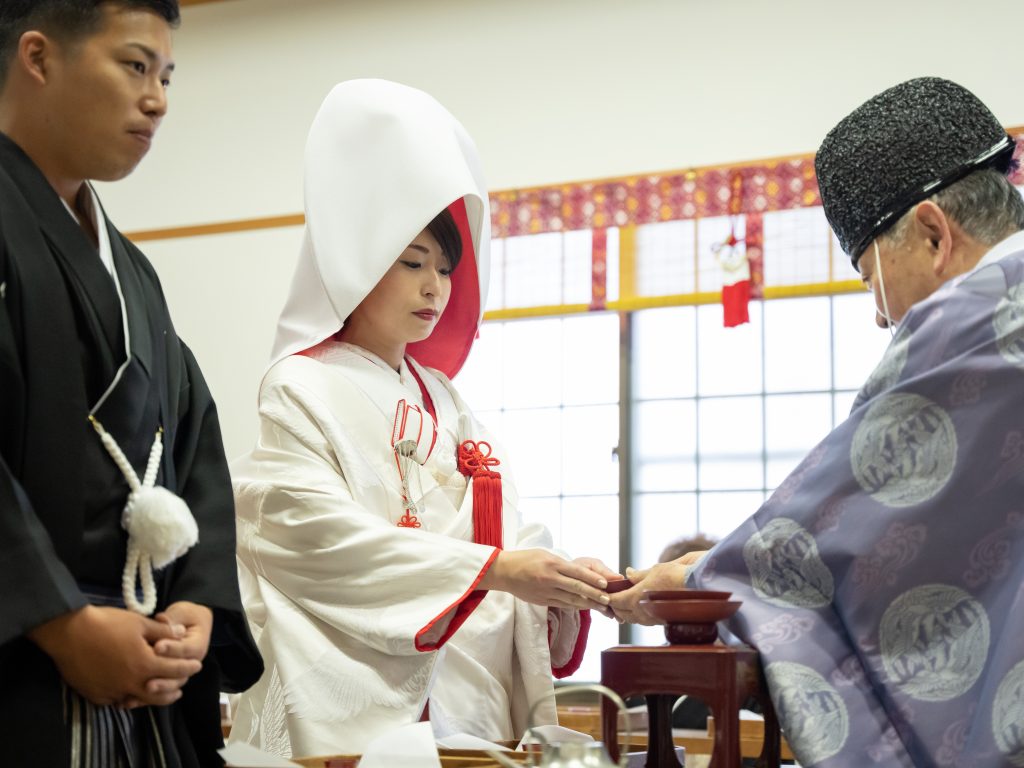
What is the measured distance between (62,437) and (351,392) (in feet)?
3.17

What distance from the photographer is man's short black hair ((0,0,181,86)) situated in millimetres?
1739

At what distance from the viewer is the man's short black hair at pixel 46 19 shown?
1739 mm

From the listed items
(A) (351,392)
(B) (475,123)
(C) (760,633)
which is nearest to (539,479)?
(B) (475,123)

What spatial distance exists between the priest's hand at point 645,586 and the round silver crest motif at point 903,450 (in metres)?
0.34

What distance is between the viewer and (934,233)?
2357 mm

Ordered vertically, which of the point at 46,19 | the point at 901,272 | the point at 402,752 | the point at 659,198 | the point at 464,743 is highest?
the point at 659,198

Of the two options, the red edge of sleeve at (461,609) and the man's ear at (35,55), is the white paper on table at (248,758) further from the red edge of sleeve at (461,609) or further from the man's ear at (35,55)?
the man's ear at (35,55)

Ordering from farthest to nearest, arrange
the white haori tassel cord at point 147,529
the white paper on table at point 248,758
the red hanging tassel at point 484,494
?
1. the red hanging tassel at point 484,494
2. the white haori tassel cord at point 147,529
3. the white paper on table at point 248,758

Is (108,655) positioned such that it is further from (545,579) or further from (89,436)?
(545,579)

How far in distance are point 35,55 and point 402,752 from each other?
1076 mm

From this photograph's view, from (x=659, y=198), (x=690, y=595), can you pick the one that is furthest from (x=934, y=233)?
(x=659, y=198)

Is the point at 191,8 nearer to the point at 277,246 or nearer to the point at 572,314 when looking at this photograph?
the point at 277,246

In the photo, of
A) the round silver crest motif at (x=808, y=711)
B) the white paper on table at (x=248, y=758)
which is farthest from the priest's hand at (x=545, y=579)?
the white paper on table at (x=248, y=758)

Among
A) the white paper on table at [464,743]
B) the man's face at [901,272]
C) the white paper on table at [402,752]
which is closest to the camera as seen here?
the white paper on table at [402,752]
